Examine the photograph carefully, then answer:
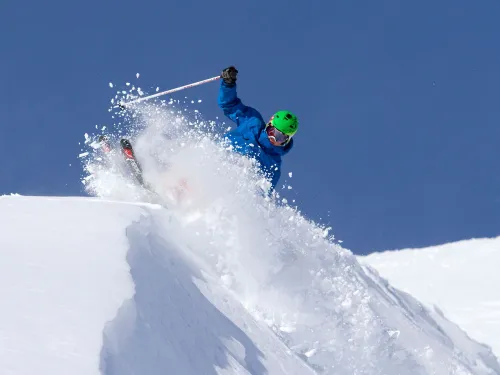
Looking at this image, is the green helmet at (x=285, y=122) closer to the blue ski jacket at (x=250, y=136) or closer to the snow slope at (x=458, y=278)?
the blue ski jacket at (x=250, y=136)

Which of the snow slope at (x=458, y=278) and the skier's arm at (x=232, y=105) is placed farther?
the snow slope at (x=458, y=278)

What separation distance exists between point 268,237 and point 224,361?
3.49 metres

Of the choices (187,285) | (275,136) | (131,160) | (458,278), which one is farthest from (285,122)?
(458,278)

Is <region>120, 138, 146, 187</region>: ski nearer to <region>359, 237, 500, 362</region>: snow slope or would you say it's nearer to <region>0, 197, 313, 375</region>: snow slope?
<region>0, 197, 313, 375</region>: snow slope

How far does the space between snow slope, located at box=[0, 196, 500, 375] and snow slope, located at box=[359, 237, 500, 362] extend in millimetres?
5930

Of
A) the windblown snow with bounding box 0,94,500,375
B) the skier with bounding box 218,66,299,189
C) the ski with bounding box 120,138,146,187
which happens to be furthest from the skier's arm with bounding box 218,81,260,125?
the ski with bounding box 120,138,146,187

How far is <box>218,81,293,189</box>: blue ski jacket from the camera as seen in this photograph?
10289mm

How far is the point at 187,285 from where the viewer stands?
6.00m

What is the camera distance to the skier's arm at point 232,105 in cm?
1038

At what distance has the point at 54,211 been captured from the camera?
6.40m

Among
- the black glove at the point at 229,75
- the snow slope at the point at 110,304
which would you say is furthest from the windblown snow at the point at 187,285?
the black glove at the point at 229,75

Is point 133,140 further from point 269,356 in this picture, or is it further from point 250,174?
point 269,356

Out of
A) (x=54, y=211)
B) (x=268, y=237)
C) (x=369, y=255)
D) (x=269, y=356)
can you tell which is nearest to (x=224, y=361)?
(x=269, y=356)

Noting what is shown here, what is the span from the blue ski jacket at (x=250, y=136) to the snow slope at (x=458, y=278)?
6.61m
